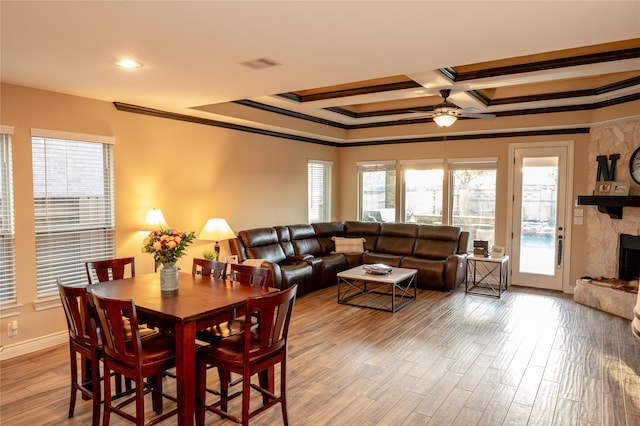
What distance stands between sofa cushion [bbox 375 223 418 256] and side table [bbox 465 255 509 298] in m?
1.06

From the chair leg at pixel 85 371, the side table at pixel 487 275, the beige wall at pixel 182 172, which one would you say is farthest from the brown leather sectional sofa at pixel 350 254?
the chair leg at pixel 85 371

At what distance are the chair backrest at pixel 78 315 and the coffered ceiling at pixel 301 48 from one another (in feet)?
5.43

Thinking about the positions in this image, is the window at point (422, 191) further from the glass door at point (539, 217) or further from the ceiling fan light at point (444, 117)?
the ceiling fan light at point (444, 117)

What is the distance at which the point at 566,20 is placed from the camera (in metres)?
2.38

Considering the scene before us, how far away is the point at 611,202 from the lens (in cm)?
561

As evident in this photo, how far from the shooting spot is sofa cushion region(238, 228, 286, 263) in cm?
608

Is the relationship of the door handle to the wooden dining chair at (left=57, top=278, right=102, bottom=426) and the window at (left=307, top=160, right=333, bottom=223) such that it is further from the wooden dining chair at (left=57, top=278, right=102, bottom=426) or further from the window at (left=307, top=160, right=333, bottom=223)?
the wooden dining chair at (left=57, top=278, right=102, bottom=426)

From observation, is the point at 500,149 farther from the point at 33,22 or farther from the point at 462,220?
the point at 33,22

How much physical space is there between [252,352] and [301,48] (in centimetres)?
207

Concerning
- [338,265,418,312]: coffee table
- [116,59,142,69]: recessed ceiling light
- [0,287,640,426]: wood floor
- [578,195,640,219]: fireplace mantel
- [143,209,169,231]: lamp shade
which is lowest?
[0,287,640,426]: wood floor

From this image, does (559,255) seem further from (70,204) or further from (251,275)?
(70,204)

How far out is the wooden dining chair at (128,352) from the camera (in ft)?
8.06

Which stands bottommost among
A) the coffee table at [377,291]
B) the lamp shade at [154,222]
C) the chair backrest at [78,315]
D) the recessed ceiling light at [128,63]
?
the coffee table at [377,291]

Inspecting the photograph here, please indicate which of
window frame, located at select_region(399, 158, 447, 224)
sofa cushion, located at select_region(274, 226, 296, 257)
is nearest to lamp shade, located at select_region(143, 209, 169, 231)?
sofa cushion, located at select_region(274, 226, 296, 257)
